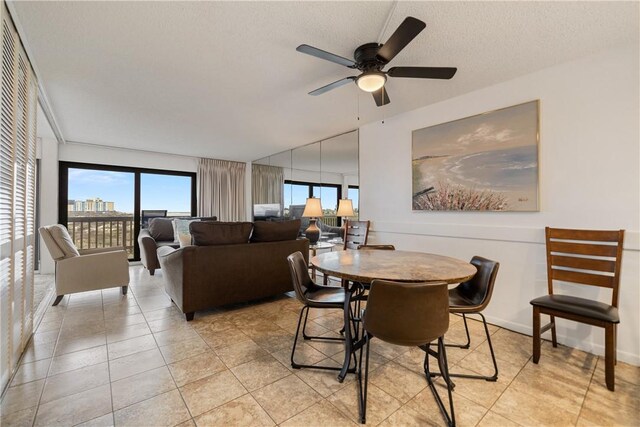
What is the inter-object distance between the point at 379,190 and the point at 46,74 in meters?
3.66

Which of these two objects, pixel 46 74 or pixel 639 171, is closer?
pixel 639 171

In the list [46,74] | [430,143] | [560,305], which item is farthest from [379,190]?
[46,74]

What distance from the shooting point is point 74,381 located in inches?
69.4

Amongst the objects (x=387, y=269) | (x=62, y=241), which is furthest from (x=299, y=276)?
(x=62, y=241)

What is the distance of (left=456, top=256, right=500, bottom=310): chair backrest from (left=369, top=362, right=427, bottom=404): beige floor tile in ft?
2.04

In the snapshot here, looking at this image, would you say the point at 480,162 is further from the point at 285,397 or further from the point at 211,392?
the point at 211,392

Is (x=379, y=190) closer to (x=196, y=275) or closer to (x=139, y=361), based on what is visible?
(x=196, y=275)

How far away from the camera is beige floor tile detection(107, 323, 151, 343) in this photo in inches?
93.4

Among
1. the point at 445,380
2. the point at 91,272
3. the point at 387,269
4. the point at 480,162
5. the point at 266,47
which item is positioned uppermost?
the point at 266,47

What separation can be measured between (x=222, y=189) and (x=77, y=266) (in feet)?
12.0

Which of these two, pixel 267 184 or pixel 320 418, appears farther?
pixel 267 184

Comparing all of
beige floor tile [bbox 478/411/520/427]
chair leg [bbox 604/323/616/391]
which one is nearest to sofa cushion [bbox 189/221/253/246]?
beige floor tile [bbox 478/411/520/427]

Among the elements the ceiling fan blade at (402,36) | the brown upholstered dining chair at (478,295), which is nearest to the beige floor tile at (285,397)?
the brown upholstered dining chair at (478,295)

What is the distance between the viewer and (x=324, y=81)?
2654mm
